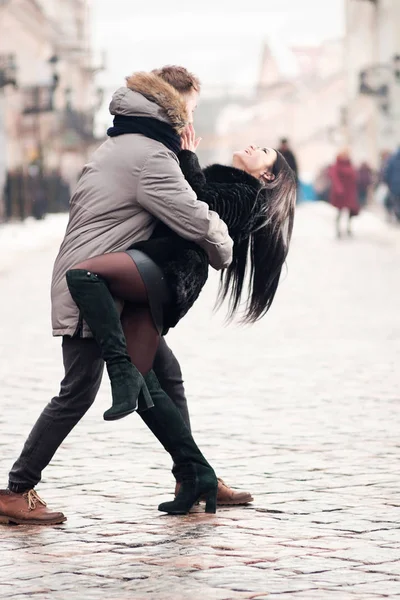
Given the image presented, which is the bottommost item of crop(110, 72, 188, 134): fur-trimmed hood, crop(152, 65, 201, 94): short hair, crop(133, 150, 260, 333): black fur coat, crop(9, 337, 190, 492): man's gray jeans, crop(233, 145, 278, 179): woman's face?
crop(9, 337, 190, 492): man's gray jeans

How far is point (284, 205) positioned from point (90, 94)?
9181 centimetres

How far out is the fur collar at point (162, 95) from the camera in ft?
18.0

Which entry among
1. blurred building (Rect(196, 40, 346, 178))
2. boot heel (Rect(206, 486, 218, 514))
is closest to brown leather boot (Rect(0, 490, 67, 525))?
boot heel (Rect(206, 486, 218, 514))

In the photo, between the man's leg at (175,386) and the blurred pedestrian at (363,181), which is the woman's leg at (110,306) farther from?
the blurred pedestrian at (363,181)

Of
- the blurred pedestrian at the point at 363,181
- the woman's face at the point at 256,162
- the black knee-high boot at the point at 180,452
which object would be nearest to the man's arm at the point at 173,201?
the woman's face at the point at 256,162

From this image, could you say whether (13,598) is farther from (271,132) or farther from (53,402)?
(271,132)

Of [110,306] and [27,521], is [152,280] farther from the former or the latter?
[27,521]

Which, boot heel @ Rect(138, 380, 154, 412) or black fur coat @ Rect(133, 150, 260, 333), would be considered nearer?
black fur coat @ Rect(133, 150, 260, 333)

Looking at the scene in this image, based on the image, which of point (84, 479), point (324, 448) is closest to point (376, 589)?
point (84, 479)

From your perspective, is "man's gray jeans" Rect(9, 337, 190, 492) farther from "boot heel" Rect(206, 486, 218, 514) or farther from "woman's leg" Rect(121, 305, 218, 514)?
"boot heel" Rect(206, 486, 218, 514)

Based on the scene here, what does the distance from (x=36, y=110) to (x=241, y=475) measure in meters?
51.4

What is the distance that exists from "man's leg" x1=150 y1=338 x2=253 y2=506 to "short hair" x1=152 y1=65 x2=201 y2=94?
94 centimetres

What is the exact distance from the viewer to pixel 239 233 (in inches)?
226

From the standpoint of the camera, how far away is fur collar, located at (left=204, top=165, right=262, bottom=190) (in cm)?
577
